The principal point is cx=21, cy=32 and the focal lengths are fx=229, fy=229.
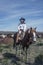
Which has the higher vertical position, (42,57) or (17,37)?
(17,37)

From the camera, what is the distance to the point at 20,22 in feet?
55.1

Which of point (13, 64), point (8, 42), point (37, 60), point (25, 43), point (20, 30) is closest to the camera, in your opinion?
point (13, 64)

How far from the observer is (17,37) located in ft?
54.6

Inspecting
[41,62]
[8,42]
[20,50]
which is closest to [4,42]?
[8,42]

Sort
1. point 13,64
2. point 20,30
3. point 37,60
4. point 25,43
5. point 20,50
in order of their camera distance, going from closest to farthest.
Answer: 1. point 13,64
2. point 37,60
3. point 25,43
4. point 20,30
5. point 20,50

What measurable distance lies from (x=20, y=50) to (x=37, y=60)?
12.2 ft

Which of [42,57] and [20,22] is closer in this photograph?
[42,57]

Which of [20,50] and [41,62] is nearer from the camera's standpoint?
[41,62]

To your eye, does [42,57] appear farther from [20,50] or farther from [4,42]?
[4,42]

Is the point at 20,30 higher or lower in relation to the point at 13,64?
higher

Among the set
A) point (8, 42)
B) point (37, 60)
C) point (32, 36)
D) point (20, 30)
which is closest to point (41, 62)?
point (37, 60)

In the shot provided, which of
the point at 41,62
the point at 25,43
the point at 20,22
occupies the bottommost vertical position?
the point at 41,62

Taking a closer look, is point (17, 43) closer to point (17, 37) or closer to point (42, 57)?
point (17, 37)

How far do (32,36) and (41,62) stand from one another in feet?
5.56
